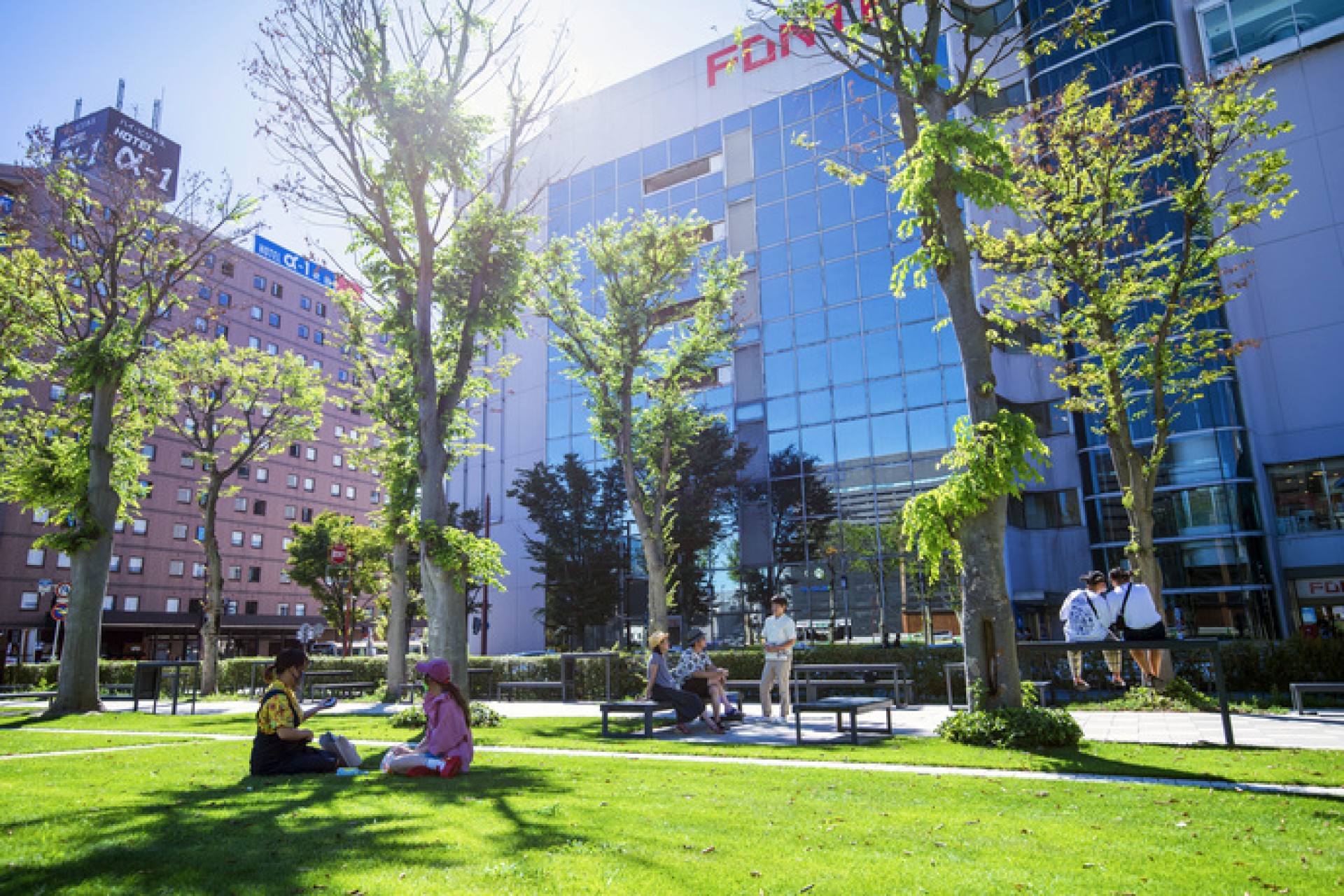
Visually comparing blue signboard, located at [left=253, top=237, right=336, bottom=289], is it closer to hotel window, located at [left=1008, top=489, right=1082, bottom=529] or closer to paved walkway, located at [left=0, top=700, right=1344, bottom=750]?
hotel window, located at [left=1008, top=489, right=1082, bottom=529]

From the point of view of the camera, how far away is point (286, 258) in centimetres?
7506

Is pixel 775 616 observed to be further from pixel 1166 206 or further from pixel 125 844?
pixel 1166 206

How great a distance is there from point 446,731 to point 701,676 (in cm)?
546

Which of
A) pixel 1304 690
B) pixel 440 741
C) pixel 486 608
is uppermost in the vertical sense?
pixel 486 608

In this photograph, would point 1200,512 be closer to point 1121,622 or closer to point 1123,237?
point 1123,237

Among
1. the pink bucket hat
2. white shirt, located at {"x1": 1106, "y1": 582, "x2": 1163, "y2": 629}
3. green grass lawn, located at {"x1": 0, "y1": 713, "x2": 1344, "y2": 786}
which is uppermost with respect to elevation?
white shirt, located at {"x1": 1106, "y1": 582, "x2": 1163, "y2": 629}

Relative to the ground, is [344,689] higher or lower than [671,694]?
lower

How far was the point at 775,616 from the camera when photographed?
13.3 meters

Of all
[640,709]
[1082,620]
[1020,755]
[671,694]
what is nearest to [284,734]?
[640,709]

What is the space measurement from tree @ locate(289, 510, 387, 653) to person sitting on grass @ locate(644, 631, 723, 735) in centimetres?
4038

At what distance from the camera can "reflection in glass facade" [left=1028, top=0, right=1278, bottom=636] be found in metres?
24.4

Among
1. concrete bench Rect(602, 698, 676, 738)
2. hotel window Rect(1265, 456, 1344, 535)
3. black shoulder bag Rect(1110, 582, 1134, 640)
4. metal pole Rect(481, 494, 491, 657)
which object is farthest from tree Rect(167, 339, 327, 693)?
hotel window Rect(1265, 456, 1344, 535)

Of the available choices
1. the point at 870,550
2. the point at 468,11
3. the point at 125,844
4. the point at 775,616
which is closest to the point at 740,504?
the point at 870,550

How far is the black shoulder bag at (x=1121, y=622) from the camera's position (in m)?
11.4
